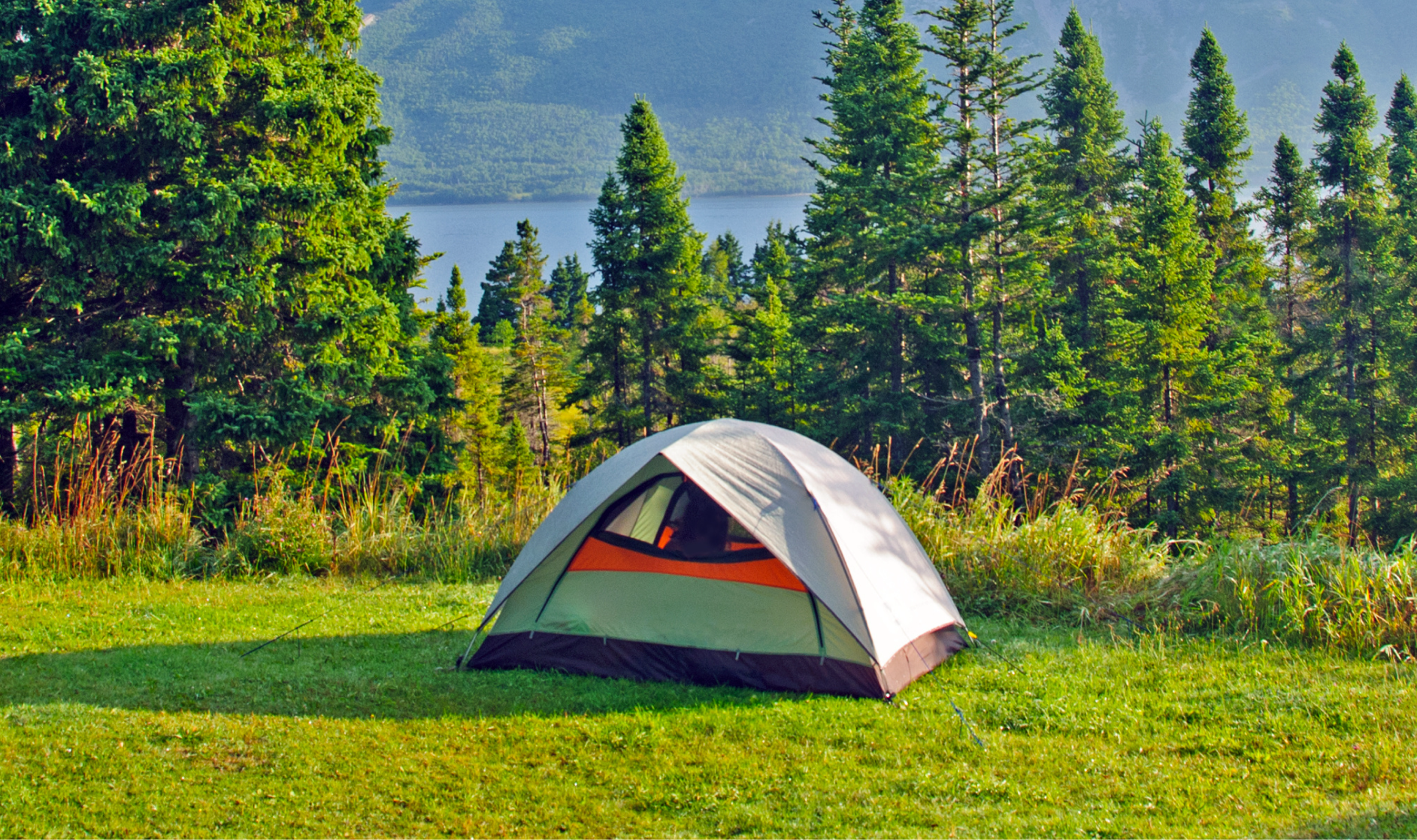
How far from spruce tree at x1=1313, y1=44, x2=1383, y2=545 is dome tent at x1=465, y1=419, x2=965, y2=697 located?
27865mm

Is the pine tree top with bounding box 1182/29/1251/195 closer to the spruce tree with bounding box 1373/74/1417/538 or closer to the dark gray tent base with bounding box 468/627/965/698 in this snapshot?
the spruce tree with bounding box 1373/74/1417/538

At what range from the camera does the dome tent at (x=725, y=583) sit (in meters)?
4.81

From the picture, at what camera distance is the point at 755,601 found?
4.98 m

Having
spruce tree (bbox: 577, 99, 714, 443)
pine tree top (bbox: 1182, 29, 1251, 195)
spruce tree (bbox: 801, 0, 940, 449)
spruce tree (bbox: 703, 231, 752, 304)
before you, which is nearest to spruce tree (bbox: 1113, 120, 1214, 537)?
spruce tree (bbox: 801, 0, 940, 449)

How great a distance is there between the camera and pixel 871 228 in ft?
82.4

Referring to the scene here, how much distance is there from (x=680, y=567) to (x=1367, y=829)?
3328 mm

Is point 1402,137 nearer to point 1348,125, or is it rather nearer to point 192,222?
point 1348,125

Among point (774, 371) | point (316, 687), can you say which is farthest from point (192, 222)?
point (774, 371)

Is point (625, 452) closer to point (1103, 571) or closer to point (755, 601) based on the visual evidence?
point (755, 601)

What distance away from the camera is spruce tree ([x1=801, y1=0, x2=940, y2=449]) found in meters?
24.4

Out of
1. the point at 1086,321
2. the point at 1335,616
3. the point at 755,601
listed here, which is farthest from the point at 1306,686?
the point at 1086,321

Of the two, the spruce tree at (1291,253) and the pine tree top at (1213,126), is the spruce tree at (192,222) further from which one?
the pine tree top at (1213,126)

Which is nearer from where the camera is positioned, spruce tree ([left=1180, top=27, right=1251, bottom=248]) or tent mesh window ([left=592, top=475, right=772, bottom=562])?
tent mesh window ([left=592, top=475, right=772, bottom=562])

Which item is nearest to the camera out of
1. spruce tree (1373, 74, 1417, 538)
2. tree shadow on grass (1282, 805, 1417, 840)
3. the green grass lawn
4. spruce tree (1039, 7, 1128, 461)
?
tree shadow on grass (1282, 805, 1417, 840)
